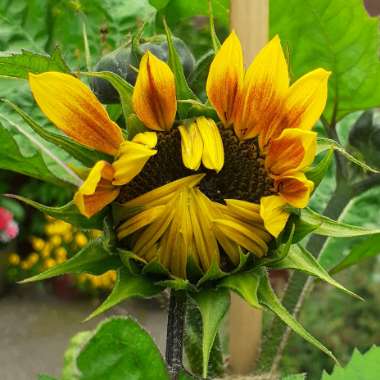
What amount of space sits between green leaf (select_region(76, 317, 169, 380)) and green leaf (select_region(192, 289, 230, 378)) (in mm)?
39

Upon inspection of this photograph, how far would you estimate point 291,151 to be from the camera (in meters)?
0.39

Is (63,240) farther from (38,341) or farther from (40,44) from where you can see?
(40,44)

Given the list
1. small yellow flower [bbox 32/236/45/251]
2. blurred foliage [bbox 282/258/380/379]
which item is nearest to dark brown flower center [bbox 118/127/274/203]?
blurred foliage [bbox 282/258/380/379]

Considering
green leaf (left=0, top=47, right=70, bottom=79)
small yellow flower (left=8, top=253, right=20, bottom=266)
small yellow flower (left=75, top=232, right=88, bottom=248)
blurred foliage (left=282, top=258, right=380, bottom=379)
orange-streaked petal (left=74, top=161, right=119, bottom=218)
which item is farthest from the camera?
small yellow flower (left=8, top=253, right=20, bottom=266)

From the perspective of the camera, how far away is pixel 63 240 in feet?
9.48

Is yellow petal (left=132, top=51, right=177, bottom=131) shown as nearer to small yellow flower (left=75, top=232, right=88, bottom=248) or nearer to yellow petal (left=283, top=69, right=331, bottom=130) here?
yellow petal (left=283, top=69, right=331, bottom=130)

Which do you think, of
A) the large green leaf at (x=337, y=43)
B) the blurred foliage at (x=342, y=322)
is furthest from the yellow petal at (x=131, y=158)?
the blurred foliage at (x=342, y=322)

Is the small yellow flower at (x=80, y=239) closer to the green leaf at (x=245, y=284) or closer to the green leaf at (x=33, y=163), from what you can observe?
the green leaf at (x=33, y=163)

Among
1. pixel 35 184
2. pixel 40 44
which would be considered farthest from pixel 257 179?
pixel 35 184

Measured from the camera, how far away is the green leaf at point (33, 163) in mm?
495

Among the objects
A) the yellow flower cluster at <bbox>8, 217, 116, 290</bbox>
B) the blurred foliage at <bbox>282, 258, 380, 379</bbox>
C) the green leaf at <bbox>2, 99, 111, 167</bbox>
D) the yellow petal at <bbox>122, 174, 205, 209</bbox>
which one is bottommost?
the yellow flower cluster at <bbox>8, 217, 116, 290</bbox>

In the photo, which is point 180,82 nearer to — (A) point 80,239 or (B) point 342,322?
(B) point 342,322

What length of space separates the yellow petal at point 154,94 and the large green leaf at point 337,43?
195mm

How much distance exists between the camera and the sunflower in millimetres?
392
